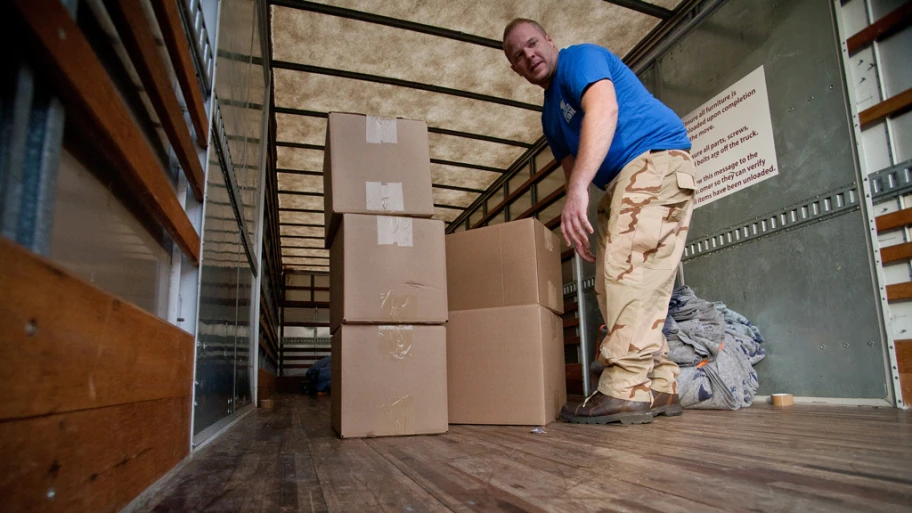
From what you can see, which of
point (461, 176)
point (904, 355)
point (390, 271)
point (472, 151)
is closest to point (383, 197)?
point (390, 271)

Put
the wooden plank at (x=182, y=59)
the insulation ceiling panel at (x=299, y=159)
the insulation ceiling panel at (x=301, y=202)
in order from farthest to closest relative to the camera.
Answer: the insulation ceiling panel at (x=301, y=202)
the insulation ceiling panel at (x=299, y=159)
the wooden plank at (x=182, y=59)

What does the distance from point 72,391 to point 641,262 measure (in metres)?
1.75

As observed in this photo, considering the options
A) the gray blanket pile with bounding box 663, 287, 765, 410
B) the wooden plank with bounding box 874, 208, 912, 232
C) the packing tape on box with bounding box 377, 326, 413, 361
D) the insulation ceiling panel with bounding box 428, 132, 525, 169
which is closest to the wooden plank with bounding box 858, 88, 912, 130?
the wooden plank with bounding box 874, 208, 912, 232

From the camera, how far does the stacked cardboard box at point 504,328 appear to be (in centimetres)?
215

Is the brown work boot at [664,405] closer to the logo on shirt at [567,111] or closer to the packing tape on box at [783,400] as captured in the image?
the packing tape on box at [783,400]

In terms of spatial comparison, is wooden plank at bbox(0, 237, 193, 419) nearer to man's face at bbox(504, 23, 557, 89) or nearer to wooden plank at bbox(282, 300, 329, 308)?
man's face at bbox(504, 23, 557, 89)

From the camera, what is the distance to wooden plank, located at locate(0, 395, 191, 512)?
1.65 ft

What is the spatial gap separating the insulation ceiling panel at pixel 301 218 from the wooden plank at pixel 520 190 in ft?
7.51

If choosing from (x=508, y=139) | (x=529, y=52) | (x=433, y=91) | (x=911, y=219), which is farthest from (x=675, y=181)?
(x=508, y=139)

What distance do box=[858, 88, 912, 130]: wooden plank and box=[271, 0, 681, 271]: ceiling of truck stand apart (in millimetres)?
1508

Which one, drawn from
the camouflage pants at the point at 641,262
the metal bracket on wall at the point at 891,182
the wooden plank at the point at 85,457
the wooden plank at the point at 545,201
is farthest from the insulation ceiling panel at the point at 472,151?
the wooden plank at the point at 85,457

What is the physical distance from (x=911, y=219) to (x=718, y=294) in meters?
1.04

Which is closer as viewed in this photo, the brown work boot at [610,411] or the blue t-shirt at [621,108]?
the brown work boot at [610,411]

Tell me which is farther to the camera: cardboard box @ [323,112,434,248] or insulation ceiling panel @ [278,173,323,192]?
insulation ceiling panel @ [278,173,323,192]
